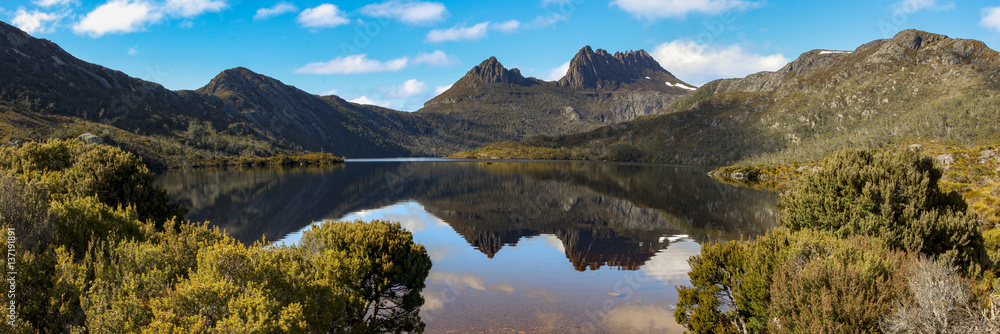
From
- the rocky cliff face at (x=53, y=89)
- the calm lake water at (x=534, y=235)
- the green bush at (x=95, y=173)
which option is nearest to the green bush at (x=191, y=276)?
the calm lake water at (x=534, y=235)

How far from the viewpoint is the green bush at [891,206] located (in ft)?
52.0

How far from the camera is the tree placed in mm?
12117

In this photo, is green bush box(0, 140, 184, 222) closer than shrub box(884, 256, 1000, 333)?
No

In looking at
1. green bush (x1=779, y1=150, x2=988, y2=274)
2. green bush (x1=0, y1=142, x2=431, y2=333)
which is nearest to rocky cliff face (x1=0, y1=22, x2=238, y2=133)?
green bush (x1=0, y1=142, x2=431, y2=333)

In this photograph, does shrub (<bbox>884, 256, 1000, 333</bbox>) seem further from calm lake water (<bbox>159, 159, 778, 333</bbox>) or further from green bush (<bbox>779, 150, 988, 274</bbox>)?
calm lake water (<bbox>159, 159, 778, 333</bbox>)

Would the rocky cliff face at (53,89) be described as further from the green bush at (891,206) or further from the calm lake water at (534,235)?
the green bush at (891,206)

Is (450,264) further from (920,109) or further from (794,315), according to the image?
(920,109)

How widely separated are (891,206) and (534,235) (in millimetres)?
22329

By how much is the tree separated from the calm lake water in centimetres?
257

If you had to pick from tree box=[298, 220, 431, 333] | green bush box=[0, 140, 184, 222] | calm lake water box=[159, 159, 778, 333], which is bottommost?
calm lake water box=[159, 159, 778, 333]

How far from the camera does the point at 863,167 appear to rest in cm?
1869

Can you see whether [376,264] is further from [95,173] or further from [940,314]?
[95,173]

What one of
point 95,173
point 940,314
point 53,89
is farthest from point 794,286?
point 53,89

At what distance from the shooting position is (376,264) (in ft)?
42.2
